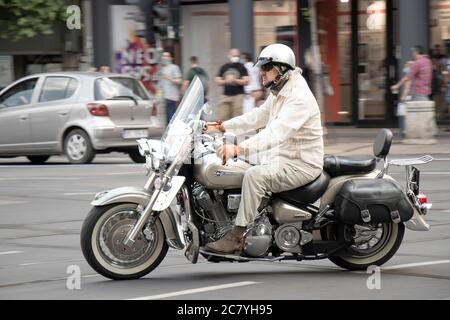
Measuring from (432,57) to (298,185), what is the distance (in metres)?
17.6

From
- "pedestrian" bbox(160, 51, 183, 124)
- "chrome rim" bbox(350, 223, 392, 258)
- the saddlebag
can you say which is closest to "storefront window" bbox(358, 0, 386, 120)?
"pedestrian" bbox(160, 51, 183, 124)

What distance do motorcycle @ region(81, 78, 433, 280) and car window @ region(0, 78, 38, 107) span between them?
1148cm

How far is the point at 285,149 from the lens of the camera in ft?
25.5

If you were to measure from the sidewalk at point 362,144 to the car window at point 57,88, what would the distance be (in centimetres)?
495

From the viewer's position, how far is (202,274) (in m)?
8.09

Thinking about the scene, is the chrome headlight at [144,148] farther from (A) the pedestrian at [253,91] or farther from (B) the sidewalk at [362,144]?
(A) the pedestrian at [253,91]

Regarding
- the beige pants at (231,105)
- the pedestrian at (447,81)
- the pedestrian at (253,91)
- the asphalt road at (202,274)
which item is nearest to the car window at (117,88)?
the beige pants at (231,105)

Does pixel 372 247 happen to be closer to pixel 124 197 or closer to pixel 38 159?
pixel 124 197

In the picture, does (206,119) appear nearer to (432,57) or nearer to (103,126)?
(103,126)

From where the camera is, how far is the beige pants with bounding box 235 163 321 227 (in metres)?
7.58

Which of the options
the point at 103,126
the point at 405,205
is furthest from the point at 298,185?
the point at 103,126

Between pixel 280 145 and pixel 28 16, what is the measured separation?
67.4 feet

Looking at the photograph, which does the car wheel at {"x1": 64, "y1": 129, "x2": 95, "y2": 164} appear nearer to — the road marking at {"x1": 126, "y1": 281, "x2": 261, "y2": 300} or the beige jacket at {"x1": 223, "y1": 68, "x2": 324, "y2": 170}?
the beige jacket at {"x1": 223, "y1": 68, "x2": 324, "y2": 170}

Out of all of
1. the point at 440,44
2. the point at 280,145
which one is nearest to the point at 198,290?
the point at 280,145
